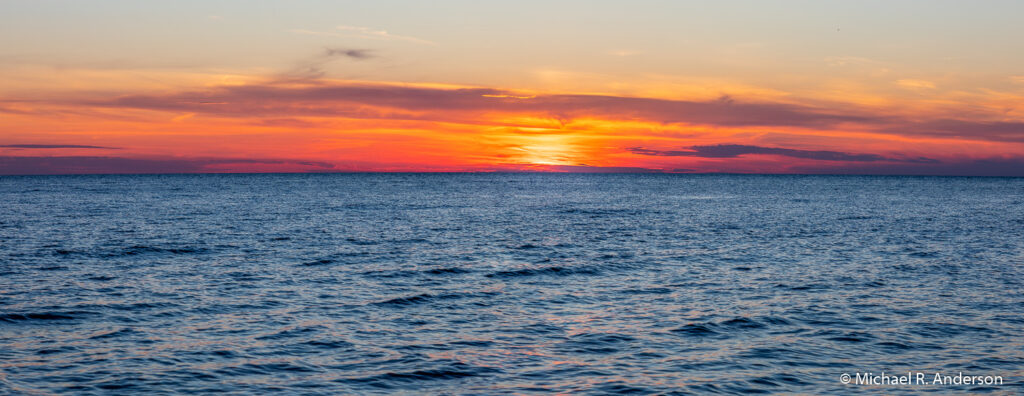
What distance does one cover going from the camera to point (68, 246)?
48.6m

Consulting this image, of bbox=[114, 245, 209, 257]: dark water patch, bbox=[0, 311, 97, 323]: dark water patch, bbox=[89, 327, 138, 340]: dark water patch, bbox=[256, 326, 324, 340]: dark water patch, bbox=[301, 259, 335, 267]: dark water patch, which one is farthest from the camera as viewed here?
bbox=[114, 245, 209, 257]: dark water patch

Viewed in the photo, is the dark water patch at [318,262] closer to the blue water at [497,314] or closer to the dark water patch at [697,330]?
the blue water at [497,314]

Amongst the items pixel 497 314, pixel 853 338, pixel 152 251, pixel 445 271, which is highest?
pixel 853 338

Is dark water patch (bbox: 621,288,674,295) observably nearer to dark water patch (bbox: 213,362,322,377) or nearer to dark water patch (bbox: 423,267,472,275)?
dark water patch (bbox: 423,267,472,275)

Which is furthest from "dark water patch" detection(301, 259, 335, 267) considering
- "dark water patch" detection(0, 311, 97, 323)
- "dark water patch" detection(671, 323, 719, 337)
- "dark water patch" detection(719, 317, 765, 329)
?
"dark water patch" detection(719, 317, 765, 329)

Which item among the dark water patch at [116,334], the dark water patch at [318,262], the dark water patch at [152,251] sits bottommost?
the dark water patch at [152,251]

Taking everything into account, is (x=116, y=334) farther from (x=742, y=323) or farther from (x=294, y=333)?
(x=742, y=323)

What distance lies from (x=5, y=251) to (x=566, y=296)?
3545cm

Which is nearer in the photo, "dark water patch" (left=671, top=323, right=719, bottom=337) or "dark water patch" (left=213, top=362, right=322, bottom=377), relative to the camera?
"dark water patch" (left=213, top=362, right=322, bottom=377)

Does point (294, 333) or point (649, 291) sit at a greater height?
point (649, 291)

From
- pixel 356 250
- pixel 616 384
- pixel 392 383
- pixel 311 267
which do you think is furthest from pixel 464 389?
pixel 356 250

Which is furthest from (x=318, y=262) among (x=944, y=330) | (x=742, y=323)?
(x=944, y=330)

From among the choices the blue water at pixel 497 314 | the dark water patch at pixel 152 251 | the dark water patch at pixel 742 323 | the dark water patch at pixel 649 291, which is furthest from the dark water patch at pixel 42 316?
the dark water patch at pixel 742 323

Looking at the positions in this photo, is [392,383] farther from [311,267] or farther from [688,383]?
[311,267]
